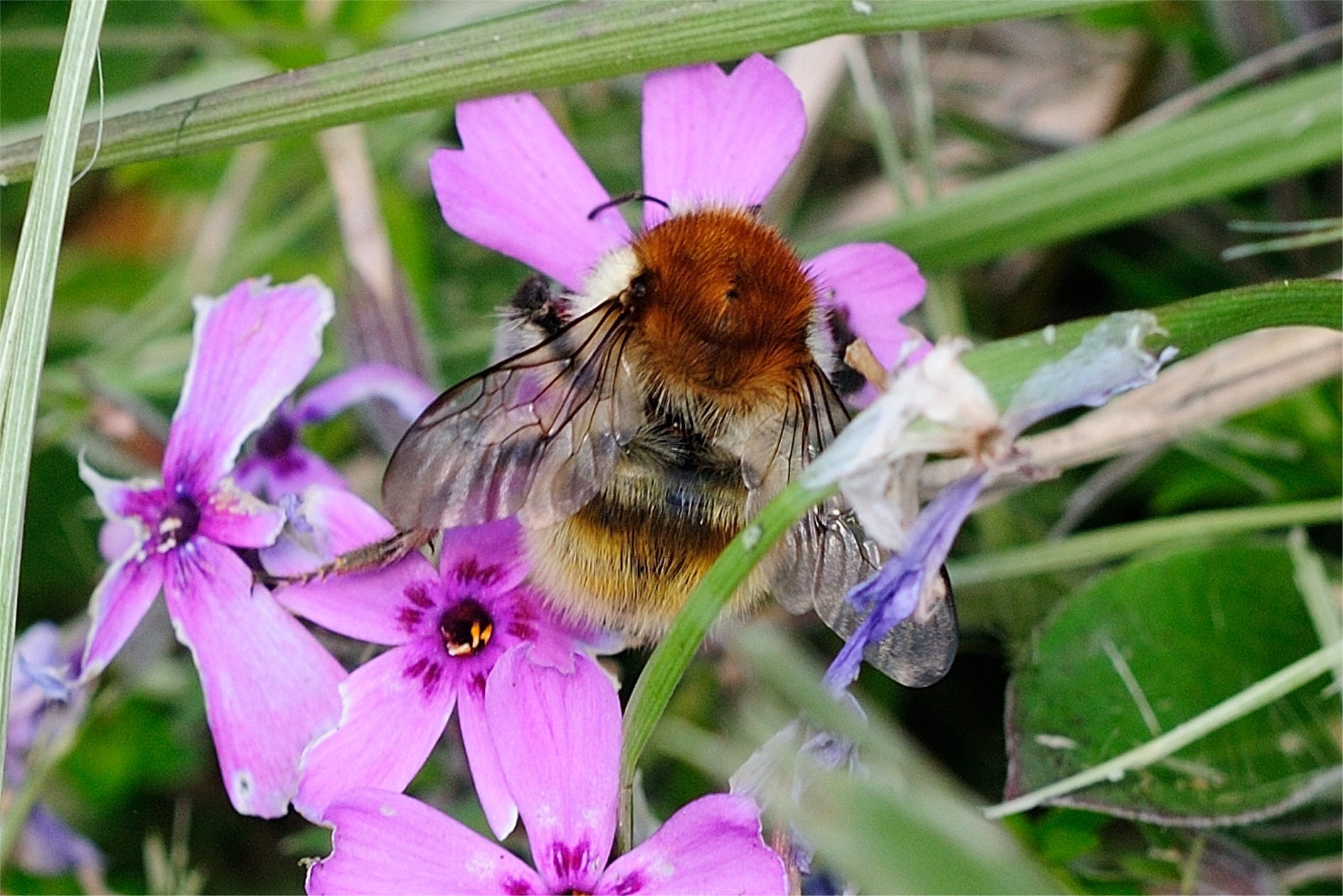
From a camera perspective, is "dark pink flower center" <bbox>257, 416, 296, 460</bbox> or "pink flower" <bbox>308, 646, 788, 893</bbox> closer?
"pink flower" <bbox>308, 646, 788, 893</bbox>

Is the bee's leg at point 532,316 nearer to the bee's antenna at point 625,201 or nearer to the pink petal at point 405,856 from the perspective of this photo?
the bee's antenna at point 625,201

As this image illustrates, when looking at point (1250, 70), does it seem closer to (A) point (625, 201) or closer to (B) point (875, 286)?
(B) point (875, 286)

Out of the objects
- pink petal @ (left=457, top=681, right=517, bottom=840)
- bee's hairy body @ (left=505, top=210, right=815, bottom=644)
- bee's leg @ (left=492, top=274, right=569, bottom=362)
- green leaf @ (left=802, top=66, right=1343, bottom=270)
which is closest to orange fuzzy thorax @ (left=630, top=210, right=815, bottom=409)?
bee's hairy body @ (left=505, top=210, right=815, bottom=644)

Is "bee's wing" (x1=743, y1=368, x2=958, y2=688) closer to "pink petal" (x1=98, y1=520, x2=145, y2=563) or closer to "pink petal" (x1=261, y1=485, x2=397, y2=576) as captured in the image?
"pink petal" (x1=261, y1=485, x2=397, y2=576)

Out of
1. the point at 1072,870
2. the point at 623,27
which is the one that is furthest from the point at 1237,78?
the point at 1072,870

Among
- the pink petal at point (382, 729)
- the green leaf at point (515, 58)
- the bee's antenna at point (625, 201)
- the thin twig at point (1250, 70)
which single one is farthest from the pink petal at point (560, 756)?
the thin twig at point (1250, 70)

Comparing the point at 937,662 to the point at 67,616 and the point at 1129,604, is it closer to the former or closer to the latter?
the point at 1129,604
